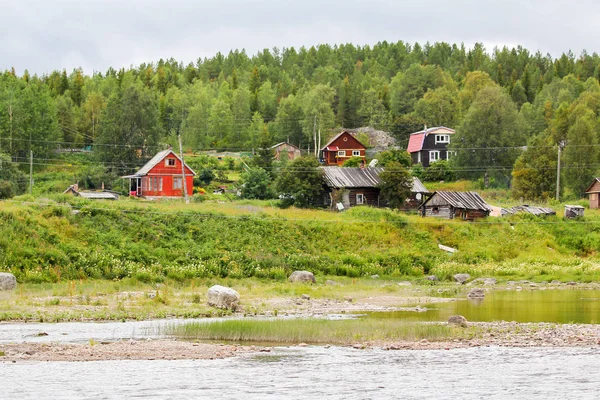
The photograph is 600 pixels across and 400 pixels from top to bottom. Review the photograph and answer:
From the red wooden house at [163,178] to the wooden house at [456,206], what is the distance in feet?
90.5

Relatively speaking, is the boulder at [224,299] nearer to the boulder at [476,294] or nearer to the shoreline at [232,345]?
the shoreline at [232,345]

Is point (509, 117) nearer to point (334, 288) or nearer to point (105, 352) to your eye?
point (334, 288)

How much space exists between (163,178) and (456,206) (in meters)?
32.7

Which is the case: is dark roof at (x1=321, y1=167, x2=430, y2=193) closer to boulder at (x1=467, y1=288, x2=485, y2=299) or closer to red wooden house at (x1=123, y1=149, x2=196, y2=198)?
red wooden house at (x1=123, y1=149, x2=196, y2=198)

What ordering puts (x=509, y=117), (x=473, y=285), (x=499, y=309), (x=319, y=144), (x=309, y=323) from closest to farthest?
(x=309, y=323)
(x=499, y=309)
(x=473, y=285)
(x=509, y=117)
(x=319, y=144)

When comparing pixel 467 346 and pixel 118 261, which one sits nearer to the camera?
pixel 467 346

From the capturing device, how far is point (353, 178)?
291 feet

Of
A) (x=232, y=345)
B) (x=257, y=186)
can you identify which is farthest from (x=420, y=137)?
(x=232, y=345)

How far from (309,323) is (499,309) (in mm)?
12833

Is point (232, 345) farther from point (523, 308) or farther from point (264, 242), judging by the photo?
point (264, 242)

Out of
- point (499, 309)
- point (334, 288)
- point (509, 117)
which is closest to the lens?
point (499, 309)

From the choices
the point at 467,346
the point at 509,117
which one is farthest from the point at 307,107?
the point at 467,346

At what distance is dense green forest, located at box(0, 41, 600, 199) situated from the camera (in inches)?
4252

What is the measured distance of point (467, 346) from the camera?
3228 centimetres
